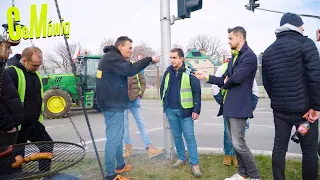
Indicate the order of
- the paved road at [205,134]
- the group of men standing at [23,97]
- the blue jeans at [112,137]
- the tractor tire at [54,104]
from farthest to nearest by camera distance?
the tractor tire at [54,104] < the paved road at [205,134] < the blue jeans at [112,137] < the group of men standing at [23,97]

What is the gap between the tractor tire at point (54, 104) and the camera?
11930 millimetres

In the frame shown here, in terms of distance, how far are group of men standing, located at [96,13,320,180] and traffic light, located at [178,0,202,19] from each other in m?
0.75

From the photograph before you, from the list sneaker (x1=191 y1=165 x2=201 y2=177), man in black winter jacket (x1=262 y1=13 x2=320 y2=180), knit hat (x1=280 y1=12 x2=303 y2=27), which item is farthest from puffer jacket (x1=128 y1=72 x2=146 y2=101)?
knit hat (x1=280 y1=12 x2=303 y2=27)

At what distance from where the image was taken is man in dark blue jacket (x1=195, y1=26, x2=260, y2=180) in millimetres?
3422

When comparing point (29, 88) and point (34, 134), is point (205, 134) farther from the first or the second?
point (29, 88)

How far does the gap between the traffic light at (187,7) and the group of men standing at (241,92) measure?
0.75m

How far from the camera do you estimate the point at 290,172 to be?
3889mm

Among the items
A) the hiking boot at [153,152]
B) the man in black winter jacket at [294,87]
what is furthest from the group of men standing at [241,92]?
the hiking boot at [153,152]

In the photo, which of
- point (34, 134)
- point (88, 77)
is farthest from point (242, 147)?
point (88, 77)

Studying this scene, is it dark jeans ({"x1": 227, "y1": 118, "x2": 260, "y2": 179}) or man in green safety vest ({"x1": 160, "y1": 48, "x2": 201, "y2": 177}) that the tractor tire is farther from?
dark jeans ({"x1": 227, "y1": 118, "x2": 260, "y2": 179})

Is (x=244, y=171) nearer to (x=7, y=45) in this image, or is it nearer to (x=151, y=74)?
(x=7, y=45)

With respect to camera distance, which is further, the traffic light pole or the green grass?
the traffic light pole

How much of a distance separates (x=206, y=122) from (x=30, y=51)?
724cm

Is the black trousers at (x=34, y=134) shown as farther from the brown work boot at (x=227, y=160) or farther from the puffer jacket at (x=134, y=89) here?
the brown work boot at (x=227, y=160)
